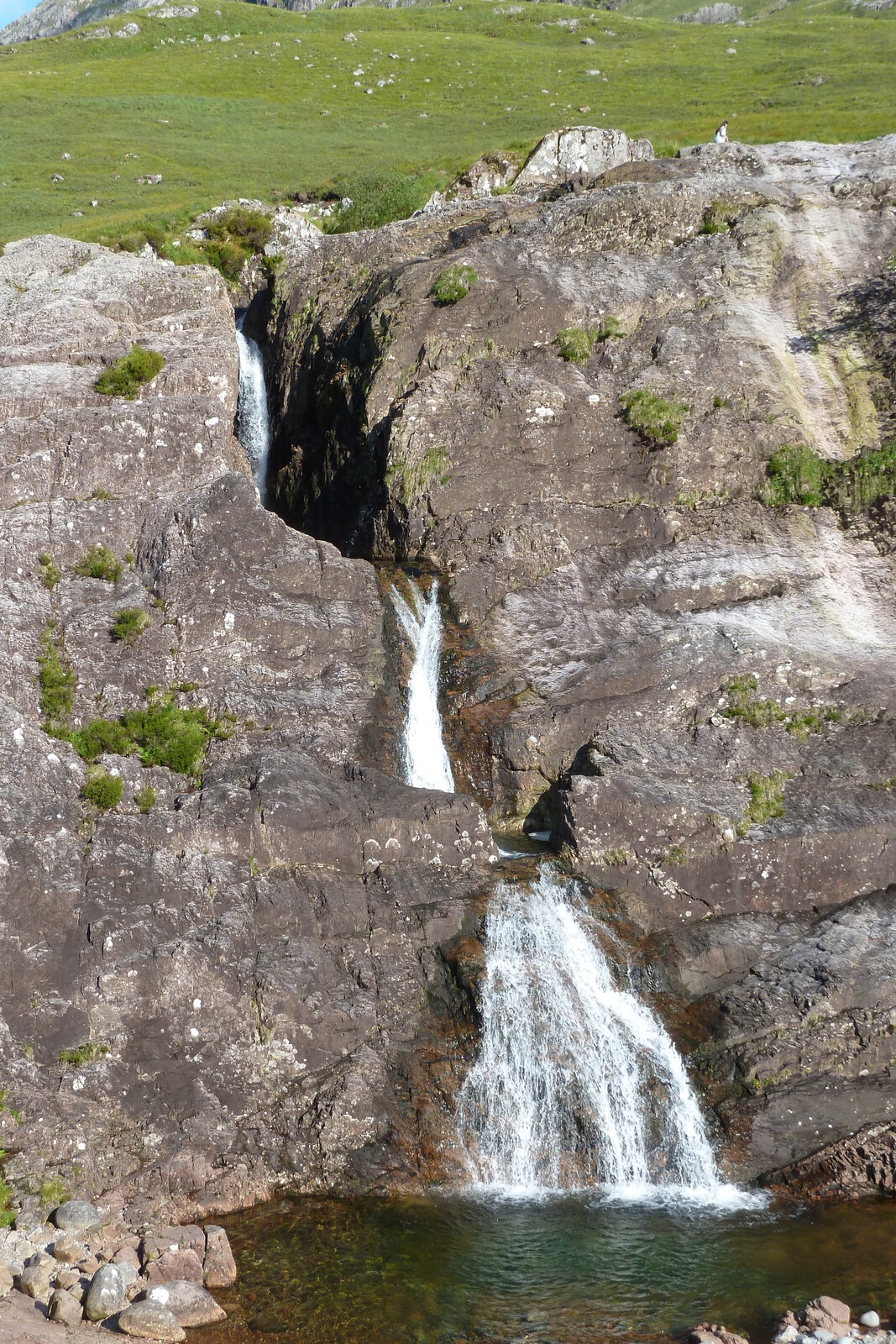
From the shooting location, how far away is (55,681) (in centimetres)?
2092

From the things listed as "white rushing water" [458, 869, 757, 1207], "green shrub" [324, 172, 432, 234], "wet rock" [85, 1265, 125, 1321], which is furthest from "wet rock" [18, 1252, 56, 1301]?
"green shrub" [324, 172, 432, 234]

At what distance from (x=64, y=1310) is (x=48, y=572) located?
14888mm

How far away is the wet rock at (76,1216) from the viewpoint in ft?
46.6

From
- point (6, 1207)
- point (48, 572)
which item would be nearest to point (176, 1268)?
point (6, 1207)

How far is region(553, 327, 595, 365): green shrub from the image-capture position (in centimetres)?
2917

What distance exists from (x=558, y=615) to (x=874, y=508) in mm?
8789

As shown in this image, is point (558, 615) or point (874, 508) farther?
point (874, 508)

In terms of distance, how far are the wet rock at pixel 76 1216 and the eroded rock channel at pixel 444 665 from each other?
48 centimetres

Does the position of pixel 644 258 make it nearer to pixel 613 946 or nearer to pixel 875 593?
pixel 875 593

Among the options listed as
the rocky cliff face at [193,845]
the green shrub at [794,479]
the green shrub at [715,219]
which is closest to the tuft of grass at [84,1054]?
the rocky cliff face at [193,845]

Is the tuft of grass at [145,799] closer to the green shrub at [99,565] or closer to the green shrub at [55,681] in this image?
the green shrub at [55,681]

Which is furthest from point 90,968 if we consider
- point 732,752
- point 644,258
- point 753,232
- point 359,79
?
point 359,79

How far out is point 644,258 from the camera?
31.9 meters

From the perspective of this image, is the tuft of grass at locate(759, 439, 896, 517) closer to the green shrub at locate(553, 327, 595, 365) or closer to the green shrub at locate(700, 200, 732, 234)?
the green shrub at locate(553, 327, 595, 365)
